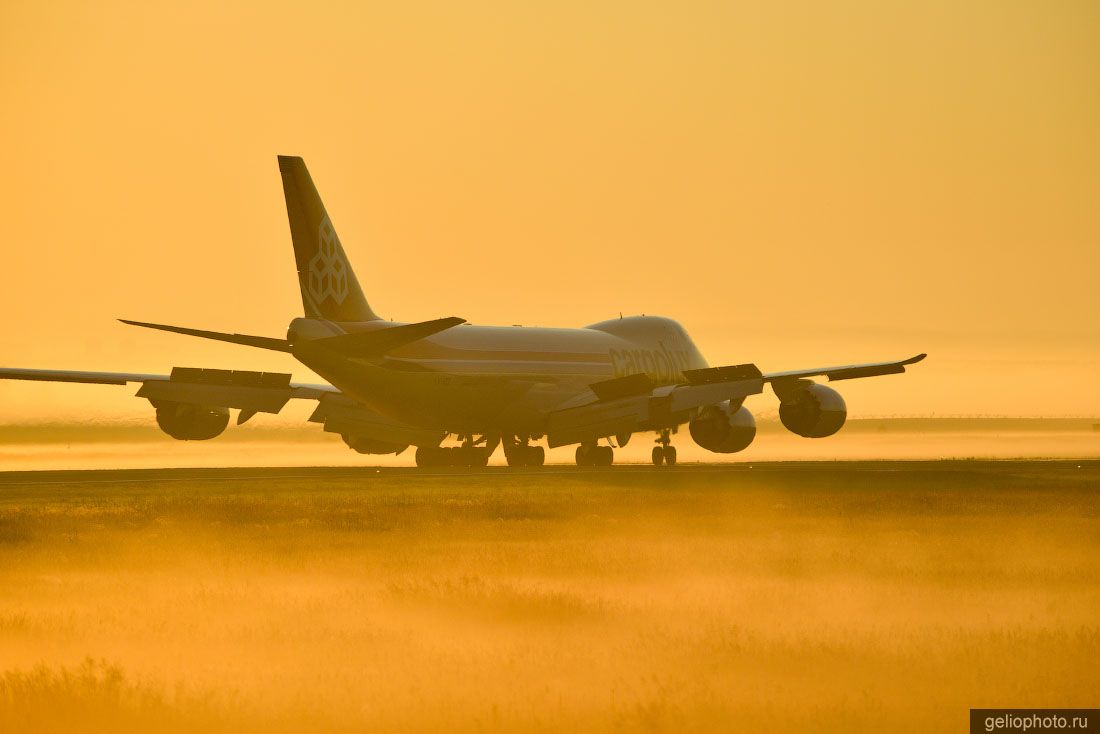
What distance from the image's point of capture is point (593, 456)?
59.7 meters

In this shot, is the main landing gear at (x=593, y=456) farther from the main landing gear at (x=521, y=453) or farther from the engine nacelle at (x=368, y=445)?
the engine nacelle at (x=368, y=445)

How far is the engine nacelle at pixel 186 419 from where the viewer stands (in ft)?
172

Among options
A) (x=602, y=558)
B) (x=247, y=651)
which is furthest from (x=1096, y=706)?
(x=602, y=558)

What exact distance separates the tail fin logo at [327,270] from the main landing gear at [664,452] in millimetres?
15481

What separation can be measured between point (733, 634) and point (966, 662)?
2.98m

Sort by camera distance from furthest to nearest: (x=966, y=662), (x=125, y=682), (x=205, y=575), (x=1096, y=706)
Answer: (x=205, y=575), (x=966, y=662), (x=125, y=682), (x=1096, y=706)

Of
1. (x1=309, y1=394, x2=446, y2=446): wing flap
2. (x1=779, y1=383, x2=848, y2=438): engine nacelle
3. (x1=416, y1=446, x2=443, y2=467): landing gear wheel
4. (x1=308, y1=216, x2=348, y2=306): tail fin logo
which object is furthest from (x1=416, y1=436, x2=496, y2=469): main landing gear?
(x1=779, y1=383, x2=848, y2=438): engine nacelle

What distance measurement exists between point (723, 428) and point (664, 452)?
16.3ft

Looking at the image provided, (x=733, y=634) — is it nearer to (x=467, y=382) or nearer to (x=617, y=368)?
(x=467, y=382)

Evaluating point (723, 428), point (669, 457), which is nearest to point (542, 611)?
point (723, 428)

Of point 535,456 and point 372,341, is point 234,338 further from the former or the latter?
point 535,456

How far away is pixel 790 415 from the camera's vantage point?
2128 inches

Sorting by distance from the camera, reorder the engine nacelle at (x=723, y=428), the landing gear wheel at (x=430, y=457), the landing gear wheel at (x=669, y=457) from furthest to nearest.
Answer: the landing gear wheel at (x=669, y=457) < the landing gear wheel at (x=430, y=457) < the engine nacelle at (x=723, y=428)

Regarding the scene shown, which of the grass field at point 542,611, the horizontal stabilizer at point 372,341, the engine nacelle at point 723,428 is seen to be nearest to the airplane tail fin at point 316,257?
the horizontal stabilizer at point 372,341
